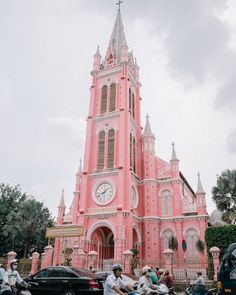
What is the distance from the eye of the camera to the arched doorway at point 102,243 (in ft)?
93.6

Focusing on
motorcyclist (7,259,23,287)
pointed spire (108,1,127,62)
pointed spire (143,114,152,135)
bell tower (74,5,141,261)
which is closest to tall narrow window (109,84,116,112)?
bell tower (74,5,141,261)

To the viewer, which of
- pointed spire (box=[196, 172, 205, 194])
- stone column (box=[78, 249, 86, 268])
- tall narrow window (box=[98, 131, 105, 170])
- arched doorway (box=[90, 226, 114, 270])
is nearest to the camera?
stone column (box=[78, 249, 86, 268])

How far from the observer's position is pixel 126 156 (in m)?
29.6

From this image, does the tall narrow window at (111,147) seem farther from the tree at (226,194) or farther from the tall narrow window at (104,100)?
the tree at (226,194)

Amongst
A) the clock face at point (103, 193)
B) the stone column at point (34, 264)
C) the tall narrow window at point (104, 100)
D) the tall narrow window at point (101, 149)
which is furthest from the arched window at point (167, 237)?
the tall narrow window at point (104, 100)

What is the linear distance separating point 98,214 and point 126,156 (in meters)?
6.56

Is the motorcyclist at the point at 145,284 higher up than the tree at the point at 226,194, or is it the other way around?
the tree at the point at 226,194

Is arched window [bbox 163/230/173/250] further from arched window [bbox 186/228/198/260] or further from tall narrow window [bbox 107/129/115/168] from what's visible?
tall narrow window [bbox 107/129/115/168]

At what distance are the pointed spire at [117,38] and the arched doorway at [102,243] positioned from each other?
72.4 feet

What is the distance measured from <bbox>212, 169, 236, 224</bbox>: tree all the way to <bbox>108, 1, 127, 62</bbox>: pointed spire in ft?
68.9

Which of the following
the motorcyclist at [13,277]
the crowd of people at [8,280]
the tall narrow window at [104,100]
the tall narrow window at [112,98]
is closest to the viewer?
the crowd of people at [8,280]

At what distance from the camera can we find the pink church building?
89.8 feet

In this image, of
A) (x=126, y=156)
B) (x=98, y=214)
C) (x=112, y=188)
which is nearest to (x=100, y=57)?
(x=126, y=156)

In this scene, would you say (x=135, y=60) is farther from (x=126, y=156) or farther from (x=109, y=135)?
(x=126, y=156)
